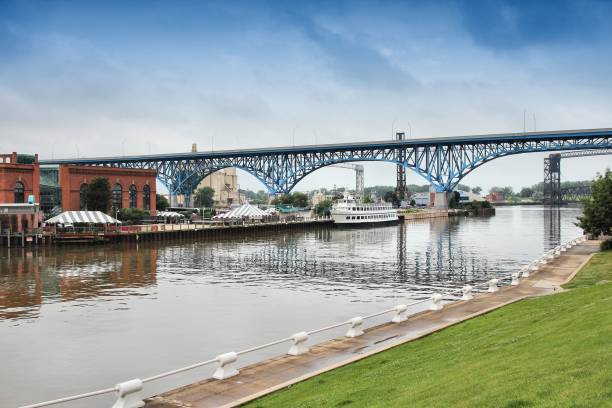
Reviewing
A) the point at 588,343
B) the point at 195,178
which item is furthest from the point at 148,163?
the point at 588,343

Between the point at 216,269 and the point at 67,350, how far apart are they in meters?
Answer: 28.0

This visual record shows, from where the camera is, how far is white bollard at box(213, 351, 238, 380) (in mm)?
15641

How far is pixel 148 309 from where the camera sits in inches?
1282

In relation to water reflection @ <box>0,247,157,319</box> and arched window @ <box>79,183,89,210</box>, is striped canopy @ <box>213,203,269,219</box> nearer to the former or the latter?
arched window @ <box>79,183,89,210</box>

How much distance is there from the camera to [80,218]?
78.6m

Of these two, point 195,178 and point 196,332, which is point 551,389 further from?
point 195,178

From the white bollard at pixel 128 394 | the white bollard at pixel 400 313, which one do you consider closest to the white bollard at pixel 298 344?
the white bollard at pixel 128 394

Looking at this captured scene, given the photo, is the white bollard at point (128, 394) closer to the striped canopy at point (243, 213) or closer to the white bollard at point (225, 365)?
the white bollard at point (225, 365)

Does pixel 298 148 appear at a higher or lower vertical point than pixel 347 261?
higher

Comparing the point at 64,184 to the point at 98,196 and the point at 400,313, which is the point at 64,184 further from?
the point at 400,313

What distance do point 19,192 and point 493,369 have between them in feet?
285

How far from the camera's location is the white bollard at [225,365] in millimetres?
15641

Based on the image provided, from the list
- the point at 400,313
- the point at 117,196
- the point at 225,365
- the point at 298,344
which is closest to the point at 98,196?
the point at 117,196

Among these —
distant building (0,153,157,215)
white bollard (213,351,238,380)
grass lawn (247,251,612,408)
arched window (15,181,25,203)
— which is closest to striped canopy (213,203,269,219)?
distant building (0,153,157,215)
